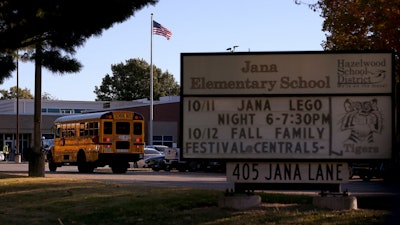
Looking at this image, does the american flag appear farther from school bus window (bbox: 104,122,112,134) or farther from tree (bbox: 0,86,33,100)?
tree (bbox: 0,86,33,100)

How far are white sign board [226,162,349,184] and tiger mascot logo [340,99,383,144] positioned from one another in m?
0.63

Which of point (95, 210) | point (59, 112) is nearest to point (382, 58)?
point (95, 210)

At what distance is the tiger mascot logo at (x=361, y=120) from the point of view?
45.5 feet

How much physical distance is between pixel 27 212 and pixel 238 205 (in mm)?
4488

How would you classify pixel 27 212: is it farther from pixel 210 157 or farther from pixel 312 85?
pixel 312 85

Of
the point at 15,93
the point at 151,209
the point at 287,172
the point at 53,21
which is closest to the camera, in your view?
the point at 287,172

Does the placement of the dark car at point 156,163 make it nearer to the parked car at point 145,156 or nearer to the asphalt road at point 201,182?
the parked car at point 145,156

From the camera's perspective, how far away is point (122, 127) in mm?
35625

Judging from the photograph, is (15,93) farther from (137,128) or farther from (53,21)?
(53,21)

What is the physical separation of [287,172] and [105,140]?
21.6 meters

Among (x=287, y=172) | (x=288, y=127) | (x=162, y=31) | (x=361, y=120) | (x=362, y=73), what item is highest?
(x=162, y=31)

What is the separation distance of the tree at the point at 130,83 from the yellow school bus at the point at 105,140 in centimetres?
8110

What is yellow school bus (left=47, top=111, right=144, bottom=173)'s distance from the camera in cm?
3503

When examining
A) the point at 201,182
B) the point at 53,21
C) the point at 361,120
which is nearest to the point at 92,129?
the point at 201,182
